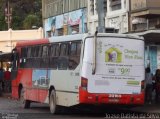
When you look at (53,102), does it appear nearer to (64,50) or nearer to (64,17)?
(64,50)

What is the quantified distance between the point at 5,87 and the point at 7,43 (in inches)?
1116

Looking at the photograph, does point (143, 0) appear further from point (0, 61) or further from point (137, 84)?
point (0, 61)

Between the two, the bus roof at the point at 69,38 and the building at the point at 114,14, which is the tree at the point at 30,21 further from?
the bus roof at the point at 69,38

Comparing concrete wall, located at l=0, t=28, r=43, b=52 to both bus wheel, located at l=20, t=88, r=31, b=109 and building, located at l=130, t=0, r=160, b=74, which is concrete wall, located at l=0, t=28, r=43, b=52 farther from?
bus wheel, located at l=20, t=88, r=31, b=109

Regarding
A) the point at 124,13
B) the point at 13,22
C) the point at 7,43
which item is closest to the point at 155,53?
the point at 124,13

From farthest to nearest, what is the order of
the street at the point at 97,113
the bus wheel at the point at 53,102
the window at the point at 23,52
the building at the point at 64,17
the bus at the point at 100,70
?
the building at the point at 64,17 → the window at the point at 23,52 → the bus wheel at the point at 53,102 → the street at the point at 97,113 → the bus at the point at 100,70

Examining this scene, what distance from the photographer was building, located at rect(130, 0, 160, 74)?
29234 millimetres

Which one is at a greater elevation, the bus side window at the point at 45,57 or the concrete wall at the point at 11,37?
the concrete wall at the point at 11,37

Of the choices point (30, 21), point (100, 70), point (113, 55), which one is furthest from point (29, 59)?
point (30, 21)

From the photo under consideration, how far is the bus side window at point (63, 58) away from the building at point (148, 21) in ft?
23.5

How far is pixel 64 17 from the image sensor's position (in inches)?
1805

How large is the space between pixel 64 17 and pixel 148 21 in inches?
569

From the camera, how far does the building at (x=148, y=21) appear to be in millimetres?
29234

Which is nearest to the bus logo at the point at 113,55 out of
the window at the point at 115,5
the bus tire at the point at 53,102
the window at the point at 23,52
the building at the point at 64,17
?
the bus tire at the point at 53,102
